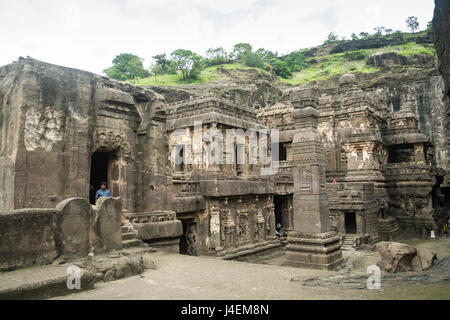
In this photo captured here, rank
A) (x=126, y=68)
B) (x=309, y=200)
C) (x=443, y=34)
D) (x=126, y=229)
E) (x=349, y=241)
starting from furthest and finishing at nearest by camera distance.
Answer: (x=126, y=68), (x=349, y=241), (x=309, y=200), (x=126, y=229), (x=443, y=34)

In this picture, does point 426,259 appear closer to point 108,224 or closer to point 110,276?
point 110,276

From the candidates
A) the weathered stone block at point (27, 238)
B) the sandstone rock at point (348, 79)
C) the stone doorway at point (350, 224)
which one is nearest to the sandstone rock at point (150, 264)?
the weathered stone block at point (27, 238)

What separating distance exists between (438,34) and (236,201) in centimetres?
1214

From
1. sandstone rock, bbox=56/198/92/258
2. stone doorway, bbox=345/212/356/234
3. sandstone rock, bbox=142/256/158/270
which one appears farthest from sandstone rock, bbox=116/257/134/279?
stone doorway, bbox=345/212/356/234

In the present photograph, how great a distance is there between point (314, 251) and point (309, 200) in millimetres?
1345

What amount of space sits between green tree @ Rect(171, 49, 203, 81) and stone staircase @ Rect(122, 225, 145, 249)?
1506 inches

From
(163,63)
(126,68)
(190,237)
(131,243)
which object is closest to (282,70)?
(163,63)

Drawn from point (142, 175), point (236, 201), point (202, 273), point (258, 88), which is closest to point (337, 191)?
point (236, 201)

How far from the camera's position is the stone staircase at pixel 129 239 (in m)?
6.72

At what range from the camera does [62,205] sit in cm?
534

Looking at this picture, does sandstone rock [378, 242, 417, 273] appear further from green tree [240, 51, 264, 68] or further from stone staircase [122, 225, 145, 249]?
green tree [240, 51, 264, 68]

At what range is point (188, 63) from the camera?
45.0 metres
